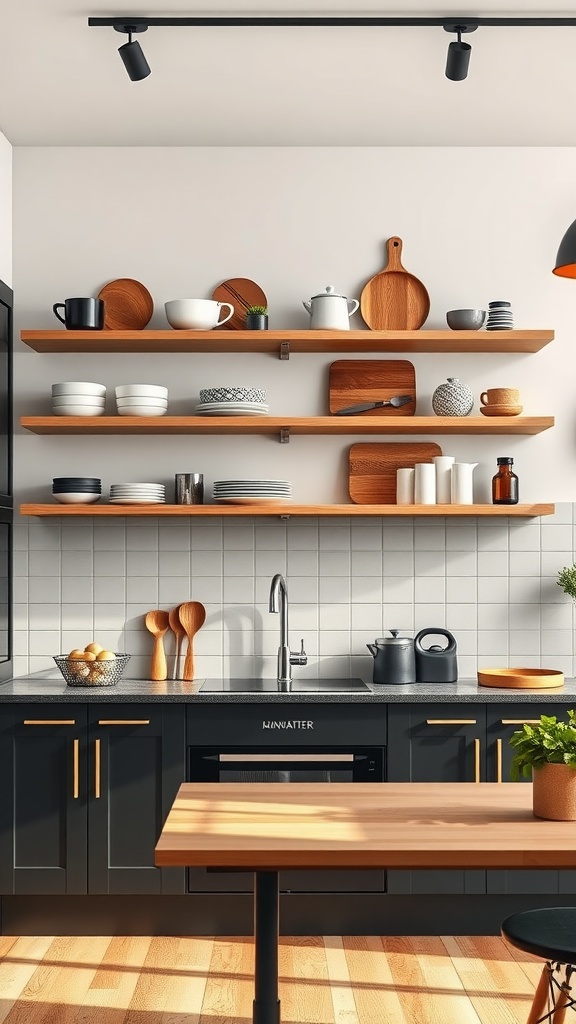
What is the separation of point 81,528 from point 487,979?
236 cm

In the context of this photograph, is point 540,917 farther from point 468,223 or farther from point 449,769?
point 468,223

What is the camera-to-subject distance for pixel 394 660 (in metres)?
4.22

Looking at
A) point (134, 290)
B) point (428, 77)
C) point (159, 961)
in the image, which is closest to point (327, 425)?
point (134, 290)

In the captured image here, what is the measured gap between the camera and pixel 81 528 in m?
4.48

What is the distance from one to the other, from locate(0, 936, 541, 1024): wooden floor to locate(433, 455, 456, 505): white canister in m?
1.71

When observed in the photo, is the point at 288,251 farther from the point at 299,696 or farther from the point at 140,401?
the point at 299,696

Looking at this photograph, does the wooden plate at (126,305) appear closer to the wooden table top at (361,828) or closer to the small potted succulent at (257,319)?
the small potted succulent at (257,319)

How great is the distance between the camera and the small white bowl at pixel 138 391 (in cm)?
425

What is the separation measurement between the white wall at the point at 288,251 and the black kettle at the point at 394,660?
676 mm

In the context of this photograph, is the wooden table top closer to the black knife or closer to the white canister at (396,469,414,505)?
the white canister at (396,469,414,505)

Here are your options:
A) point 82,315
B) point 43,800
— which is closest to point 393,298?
point 82,315

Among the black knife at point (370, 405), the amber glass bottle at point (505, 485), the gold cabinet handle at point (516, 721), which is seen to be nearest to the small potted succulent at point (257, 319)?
the black knife at point (370, 405)

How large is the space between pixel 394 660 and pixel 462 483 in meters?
0.78

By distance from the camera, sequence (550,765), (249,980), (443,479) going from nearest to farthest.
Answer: (550,765), (249,980), (443,479)
